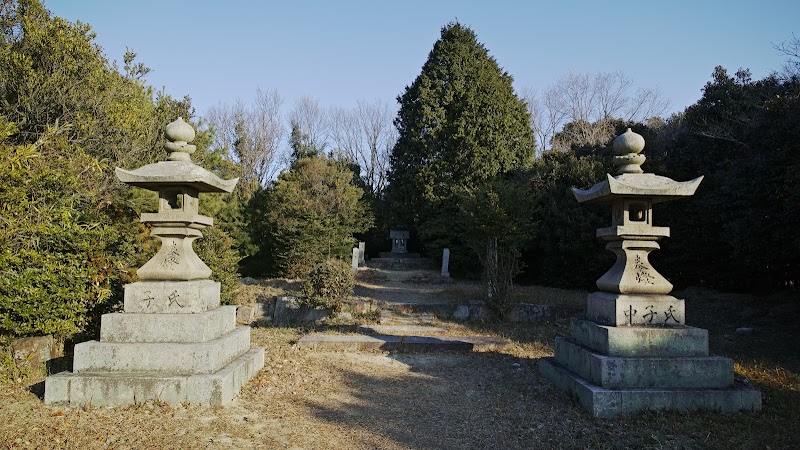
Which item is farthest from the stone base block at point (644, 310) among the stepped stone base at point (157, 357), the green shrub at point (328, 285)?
the green shrub at point (328, 285)

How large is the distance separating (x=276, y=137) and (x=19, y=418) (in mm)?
28110

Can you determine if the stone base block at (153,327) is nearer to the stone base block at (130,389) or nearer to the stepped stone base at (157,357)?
the stepped stone base at (157,357)

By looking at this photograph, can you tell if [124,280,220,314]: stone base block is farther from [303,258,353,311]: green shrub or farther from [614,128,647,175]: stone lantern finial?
[303,258,353,311]: green shrub

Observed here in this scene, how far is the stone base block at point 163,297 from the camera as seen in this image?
5.46m

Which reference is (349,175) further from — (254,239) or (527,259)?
(527,259)

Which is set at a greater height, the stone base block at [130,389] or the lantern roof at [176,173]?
the lantern roof at [176,173]

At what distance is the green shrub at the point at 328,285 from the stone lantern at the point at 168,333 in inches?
195

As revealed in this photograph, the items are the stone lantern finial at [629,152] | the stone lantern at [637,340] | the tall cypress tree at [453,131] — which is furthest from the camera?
the tall cypress tree at [453,131]

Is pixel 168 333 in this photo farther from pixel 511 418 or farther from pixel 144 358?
pixel 511 418

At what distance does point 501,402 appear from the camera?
5562mm

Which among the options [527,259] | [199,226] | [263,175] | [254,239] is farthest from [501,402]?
[263,175]

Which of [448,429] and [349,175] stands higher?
[349,175]

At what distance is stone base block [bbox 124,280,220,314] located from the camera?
5.46m

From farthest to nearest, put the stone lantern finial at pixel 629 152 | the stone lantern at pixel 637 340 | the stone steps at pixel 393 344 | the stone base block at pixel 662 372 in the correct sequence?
the stone steps at pixel 393 344, the stone lantern finial at pixel 629 152, the stone base block at pixel 662 372, the stone lantern at pixel 637 340
